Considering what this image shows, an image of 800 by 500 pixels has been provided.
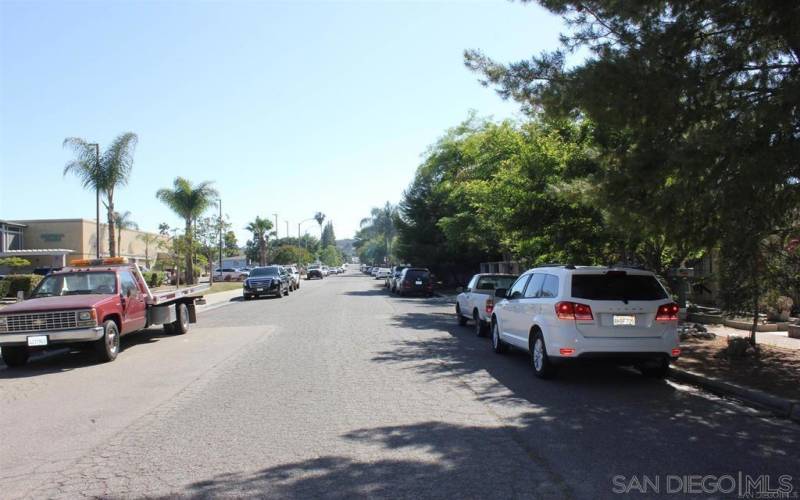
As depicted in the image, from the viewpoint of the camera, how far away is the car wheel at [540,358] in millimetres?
9141

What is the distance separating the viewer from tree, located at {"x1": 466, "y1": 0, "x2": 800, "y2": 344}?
6.65 meters

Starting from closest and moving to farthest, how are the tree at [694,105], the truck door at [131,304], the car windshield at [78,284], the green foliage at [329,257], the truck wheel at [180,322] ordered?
the tree at [694,105] < the car windshield at [78,284] < the truck door at [131,304] < the truck wheel at [180,322] < the green foliage at [329,257]

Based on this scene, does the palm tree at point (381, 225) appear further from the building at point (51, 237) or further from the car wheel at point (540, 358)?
the car wheel at point (540, 358)

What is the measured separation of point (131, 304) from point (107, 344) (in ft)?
5.51

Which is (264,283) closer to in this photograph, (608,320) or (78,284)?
(78,284)

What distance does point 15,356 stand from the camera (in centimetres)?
1151

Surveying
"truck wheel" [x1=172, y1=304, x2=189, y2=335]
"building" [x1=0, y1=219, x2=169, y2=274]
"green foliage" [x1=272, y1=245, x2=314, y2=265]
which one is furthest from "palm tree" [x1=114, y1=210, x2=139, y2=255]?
"truck wheel" [x1=172, y1=304, x2=189, y2=335]

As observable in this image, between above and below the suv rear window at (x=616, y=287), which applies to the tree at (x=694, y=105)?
above

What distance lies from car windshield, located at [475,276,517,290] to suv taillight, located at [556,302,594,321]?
6931 millimetres

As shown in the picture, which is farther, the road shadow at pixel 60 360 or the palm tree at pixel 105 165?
the palm tree at pixel 105 165

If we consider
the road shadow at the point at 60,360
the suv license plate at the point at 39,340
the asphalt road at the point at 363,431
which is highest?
the suv license plate at the point at 39,340

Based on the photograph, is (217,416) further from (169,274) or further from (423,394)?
(169,274)

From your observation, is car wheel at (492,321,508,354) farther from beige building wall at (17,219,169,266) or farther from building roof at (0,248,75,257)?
beige building wall at (17,219,169,266)

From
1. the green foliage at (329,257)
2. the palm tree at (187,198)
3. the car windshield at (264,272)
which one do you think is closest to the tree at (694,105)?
the car windshield at (264,272)
